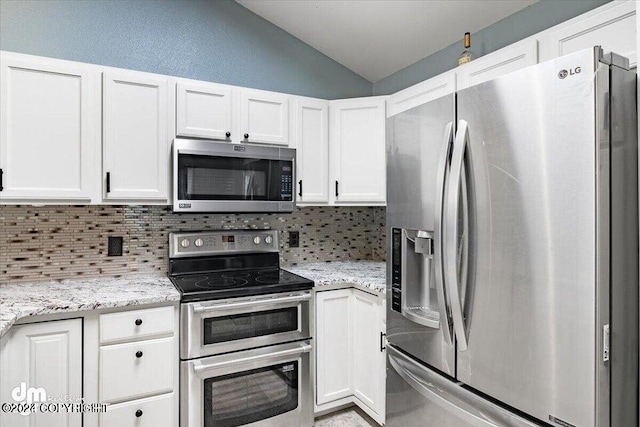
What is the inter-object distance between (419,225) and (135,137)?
162 centimetres

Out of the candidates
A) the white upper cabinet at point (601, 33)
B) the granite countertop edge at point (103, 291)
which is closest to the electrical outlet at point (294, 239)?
the granite countertop edge at point (103, 291)

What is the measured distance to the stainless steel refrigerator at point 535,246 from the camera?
3.35ft

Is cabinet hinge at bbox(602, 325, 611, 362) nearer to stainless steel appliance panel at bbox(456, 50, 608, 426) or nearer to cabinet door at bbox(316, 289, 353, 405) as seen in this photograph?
stainless steel appliance panel at bbox(456, 50, 608, 426)

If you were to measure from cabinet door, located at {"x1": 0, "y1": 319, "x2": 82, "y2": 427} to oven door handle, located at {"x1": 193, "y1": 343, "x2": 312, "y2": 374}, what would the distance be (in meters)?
0.52

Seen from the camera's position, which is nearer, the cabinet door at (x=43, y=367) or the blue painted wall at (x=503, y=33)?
the cabinet door at (x=43, y=367)

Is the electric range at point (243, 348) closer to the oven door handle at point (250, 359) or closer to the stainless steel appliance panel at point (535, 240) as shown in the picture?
the oven door handle at point (250, 359)

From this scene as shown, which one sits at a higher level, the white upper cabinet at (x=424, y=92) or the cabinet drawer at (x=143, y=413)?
the white upper cabinet at (x=424, y=92)

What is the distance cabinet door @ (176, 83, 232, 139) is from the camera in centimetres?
227

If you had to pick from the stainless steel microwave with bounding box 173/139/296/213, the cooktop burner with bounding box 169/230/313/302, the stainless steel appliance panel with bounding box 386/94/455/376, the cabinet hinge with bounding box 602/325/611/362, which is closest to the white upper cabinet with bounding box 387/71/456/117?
the stainless steel appliance panel with bounding box 386/94/455/376

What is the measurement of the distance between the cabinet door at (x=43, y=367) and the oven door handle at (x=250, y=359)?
0.52 m

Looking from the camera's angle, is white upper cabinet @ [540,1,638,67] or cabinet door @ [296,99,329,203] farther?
cabinet door @ [296,99,329,203]

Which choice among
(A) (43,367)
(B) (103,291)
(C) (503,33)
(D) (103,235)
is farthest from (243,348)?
(C) (503,33)

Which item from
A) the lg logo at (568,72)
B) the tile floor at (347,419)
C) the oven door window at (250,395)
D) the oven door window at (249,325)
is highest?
the lg logo at (568,72)

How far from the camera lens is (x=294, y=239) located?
2.94m
